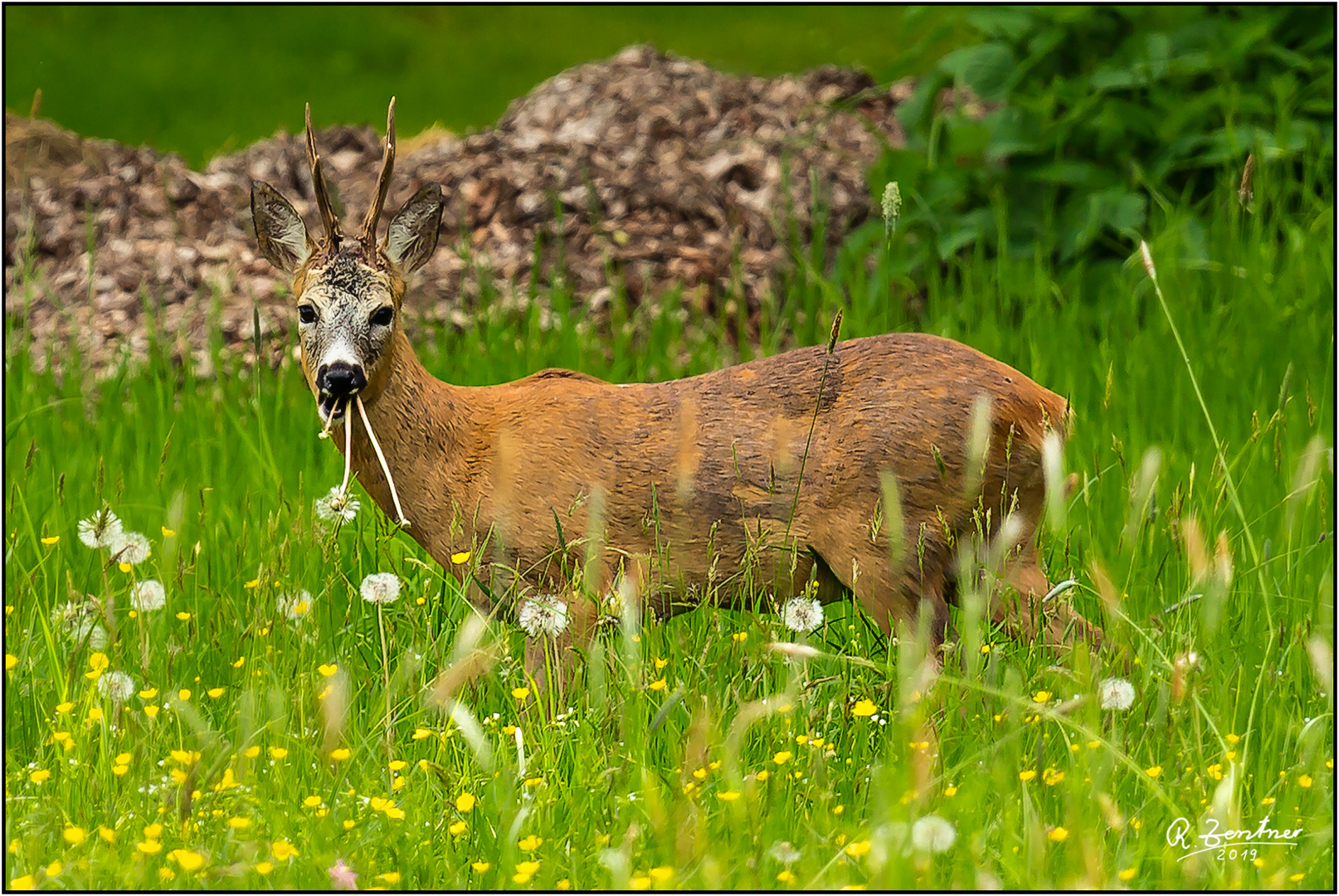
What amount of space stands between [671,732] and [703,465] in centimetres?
75

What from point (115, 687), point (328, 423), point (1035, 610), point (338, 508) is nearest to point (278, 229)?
point (328, 423)

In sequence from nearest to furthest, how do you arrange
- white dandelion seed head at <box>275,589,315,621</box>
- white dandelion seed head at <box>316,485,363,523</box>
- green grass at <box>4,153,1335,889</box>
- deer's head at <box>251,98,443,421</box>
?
green grass at <box>4,153,1335,889</box>, white dandelion seed head at <box>316,485,363,523</box>, deer's head at <box>251,98,443,421</box>, white dandelion seed head at <box>275,589,315,621</box>

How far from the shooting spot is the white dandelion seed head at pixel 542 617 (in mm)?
3662

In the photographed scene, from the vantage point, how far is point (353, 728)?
3736 millimetres

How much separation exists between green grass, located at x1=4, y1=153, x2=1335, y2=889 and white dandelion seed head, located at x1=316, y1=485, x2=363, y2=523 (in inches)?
2.8

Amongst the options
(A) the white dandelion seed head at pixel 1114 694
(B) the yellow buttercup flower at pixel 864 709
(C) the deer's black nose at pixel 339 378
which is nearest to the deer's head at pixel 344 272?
(C) the deer's black nose at pixel 339 378

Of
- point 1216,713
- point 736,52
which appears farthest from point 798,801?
point 736,52

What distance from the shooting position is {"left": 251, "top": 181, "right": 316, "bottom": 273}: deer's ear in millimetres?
3924

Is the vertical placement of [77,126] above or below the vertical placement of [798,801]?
above

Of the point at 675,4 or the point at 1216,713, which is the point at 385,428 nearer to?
the point at 1216,713

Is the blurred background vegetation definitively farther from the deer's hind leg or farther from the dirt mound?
the deer's hind leg

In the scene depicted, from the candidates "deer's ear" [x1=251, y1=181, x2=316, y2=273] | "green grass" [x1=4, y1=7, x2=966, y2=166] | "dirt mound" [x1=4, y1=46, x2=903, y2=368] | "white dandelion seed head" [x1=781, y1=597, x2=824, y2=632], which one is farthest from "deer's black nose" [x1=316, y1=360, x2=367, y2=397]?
"green grass" [x1=4, y1=7, x2=966, y2=166]

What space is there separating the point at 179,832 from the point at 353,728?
671 millimetres

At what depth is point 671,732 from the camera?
351 cm
